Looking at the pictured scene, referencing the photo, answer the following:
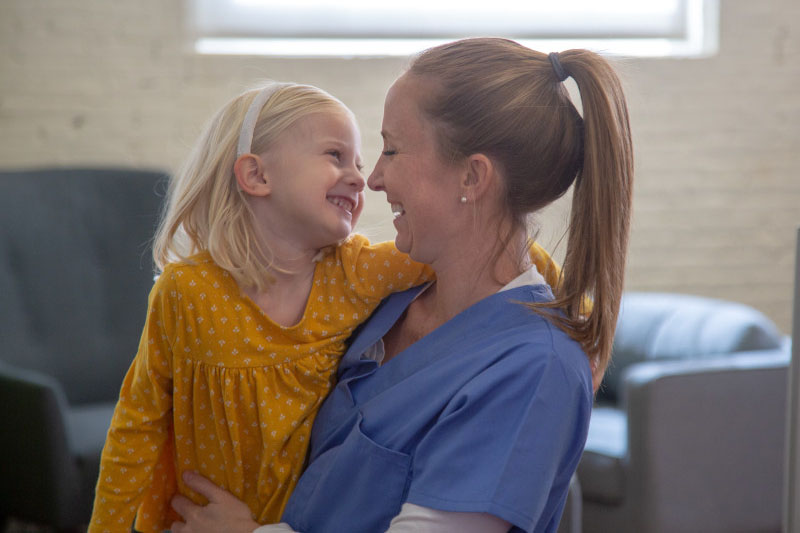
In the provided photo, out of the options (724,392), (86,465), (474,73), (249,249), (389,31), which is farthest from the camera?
(389,31)

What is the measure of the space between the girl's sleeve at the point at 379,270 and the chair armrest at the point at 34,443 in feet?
4.73

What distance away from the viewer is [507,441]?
112cm

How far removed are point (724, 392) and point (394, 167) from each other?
6.18ft

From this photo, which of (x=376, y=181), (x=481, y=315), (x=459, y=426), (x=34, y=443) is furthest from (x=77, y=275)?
(x=459, y=426)

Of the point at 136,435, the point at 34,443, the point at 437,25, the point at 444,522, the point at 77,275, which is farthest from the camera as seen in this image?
the point at 437,25

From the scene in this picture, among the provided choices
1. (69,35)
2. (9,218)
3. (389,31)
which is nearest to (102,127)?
(69,35)

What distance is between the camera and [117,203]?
3234 millimetres

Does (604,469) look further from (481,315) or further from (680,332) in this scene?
(481,315)

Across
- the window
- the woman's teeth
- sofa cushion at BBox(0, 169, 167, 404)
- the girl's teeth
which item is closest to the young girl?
the girl's teeth

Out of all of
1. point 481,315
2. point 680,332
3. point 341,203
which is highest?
point 341,203

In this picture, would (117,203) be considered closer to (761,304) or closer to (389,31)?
(389,31)

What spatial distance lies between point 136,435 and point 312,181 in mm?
470

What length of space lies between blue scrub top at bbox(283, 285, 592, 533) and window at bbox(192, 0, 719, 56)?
266cm

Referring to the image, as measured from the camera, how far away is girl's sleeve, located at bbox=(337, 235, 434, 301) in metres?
1.42
